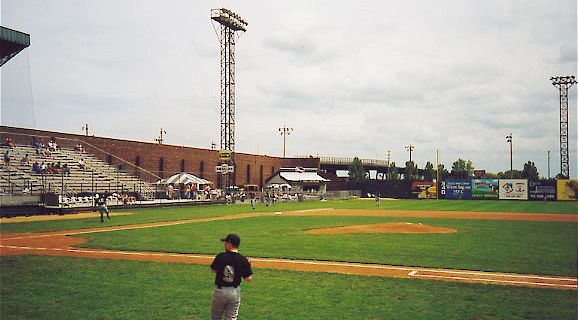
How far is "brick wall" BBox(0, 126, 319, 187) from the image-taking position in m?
48.4

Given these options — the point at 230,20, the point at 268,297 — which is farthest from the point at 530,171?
the point at 268,297

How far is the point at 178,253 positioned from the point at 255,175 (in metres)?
68.2

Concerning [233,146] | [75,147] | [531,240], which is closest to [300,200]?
[233,146]

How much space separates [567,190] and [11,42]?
71.9 m

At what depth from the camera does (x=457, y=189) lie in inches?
3150

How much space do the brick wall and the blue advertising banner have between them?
3115 centimetres

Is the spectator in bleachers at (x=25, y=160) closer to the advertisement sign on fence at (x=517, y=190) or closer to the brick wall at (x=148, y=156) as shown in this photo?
the brick wall at (x=148, y=156)

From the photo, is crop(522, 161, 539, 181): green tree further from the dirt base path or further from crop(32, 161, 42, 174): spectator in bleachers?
the dirt base path

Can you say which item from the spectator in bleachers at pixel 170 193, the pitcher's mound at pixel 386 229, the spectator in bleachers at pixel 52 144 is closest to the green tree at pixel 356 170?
the spectator in bleachers at pixel 170 193

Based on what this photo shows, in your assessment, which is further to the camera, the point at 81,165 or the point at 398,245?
the point at 81,165

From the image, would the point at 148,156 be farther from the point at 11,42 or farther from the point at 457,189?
the point at 457,189

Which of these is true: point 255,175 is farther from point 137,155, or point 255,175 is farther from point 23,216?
point 23,216

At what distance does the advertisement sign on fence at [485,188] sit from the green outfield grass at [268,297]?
6951cm

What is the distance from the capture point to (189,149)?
68.9m
